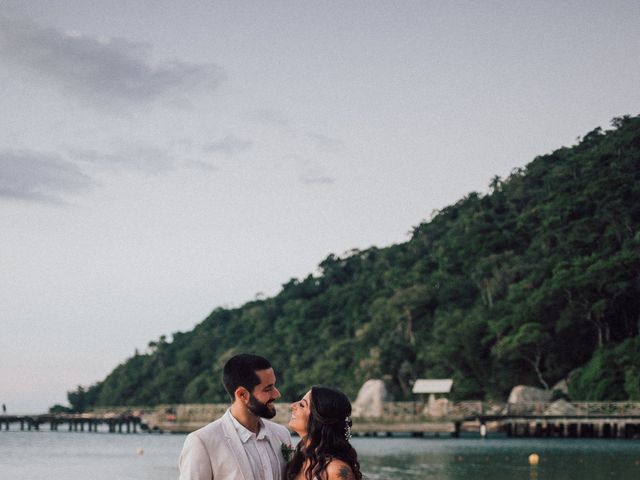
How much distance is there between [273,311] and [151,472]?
251 ft

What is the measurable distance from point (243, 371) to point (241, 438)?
344 mm

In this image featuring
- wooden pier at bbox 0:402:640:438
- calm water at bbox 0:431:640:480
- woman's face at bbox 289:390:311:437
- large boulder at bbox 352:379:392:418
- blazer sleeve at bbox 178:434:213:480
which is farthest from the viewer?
large boulder at bbox 352:379:392:418

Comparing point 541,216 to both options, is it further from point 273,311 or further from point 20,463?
point 20,463

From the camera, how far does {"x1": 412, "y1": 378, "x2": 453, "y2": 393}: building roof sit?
69.2 m

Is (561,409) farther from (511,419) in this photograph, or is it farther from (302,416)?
(302,416)

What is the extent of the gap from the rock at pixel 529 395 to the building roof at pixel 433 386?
5.00m

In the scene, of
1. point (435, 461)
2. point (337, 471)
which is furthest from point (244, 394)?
point (435, 461)

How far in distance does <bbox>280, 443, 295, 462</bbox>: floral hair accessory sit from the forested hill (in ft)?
190

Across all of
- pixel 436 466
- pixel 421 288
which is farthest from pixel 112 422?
pixel 436 466

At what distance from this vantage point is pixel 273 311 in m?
119

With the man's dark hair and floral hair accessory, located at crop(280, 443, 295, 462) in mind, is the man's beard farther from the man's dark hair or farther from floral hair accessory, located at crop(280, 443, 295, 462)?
floral hair accessory, located at crop(280, 443, 295, 462)

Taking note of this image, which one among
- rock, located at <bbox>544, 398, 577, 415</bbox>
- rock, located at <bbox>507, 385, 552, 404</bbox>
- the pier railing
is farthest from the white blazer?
rock, located at <bbox>507, 385, 552, 404</bbox>

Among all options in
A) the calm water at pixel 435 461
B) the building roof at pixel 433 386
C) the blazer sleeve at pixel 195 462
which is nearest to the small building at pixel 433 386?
the building roof at pixel 433 386

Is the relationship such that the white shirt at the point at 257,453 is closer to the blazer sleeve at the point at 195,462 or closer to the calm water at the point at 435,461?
the blazer sleeve at the point at 195,462
